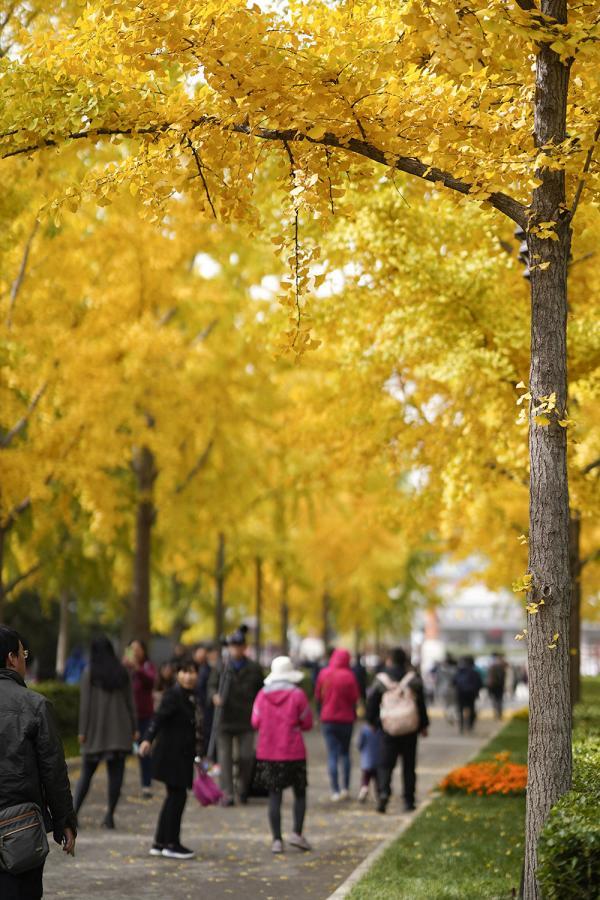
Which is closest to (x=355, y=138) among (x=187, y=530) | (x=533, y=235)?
(x=533, y=235)

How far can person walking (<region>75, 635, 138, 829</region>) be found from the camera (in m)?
11.9

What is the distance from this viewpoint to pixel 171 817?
10.2m

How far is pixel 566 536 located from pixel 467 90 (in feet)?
8.34

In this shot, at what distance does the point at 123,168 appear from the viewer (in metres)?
7.23

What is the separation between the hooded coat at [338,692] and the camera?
14.2m

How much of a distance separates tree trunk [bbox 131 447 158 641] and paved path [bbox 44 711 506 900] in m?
5.60

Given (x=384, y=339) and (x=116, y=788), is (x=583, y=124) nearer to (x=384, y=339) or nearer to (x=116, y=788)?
(x=384, y=339)

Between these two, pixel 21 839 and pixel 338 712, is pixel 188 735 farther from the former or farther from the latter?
pixel 21 839

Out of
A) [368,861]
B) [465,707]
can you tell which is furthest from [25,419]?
[465,707]

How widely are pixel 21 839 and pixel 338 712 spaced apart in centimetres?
925

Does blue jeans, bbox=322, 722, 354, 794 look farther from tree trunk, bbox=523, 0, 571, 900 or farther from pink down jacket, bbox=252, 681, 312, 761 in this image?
tree trunk, bbox=523, 0, 571, 900

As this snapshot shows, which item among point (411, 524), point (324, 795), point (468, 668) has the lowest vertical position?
point (324, 795)

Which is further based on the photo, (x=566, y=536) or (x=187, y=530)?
(x=187, y=530)

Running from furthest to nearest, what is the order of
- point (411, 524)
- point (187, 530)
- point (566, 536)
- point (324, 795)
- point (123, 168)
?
point (187, 530) → point (411, 524) → point (324, 795) → point (123, 168) → point (566, 536)
